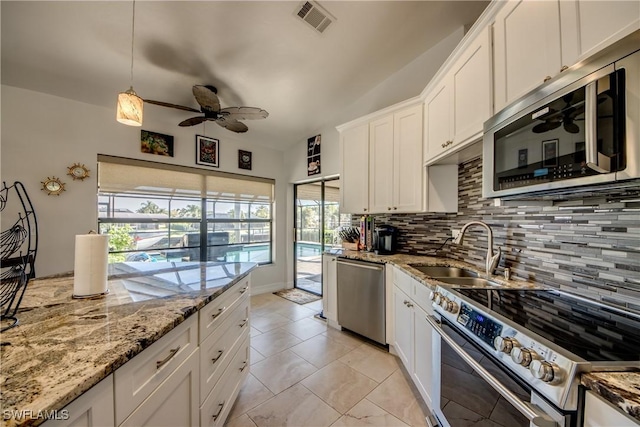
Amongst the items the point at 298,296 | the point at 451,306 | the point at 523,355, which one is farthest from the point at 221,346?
the point at 298,296

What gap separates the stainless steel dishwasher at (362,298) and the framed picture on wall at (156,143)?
2.75m

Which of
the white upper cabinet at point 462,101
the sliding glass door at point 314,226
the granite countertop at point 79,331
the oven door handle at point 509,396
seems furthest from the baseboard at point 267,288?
the oven door handle at point 509,396

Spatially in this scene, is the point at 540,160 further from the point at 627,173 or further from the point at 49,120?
the point at 49,120

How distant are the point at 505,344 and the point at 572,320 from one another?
0.35 metres

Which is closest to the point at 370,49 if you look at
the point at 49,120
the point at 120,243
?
the point at 49,120

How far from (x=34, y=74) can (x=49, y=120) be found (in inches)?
18.8

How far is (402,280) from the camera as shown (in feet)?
6.94

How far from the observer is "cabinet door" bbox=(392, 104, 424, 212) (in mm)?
2477

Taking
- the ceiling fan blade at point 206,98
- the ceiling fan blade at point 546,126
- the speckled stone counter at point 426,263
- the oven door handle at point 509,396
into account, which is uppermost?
the ceiling fan blade at point 206,98

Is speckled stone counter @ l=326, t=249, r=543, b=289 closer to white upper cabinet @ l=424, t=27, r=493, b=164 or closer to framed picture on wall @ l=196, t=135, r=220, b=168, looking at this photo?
white upper cabinet @ l=424, t=27, r=493, b=164

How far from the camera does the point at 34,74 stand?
2344 mm

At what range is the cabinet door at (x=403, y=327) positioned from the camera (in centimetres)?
195

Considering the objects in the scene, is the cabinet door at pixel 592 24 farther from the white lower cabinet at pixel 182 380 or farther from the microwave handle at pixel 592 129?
the white lower cabinet at pixel 182 380

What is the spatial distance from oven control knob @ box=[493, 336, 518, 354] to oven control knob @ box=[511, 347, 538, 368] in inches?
1.0
